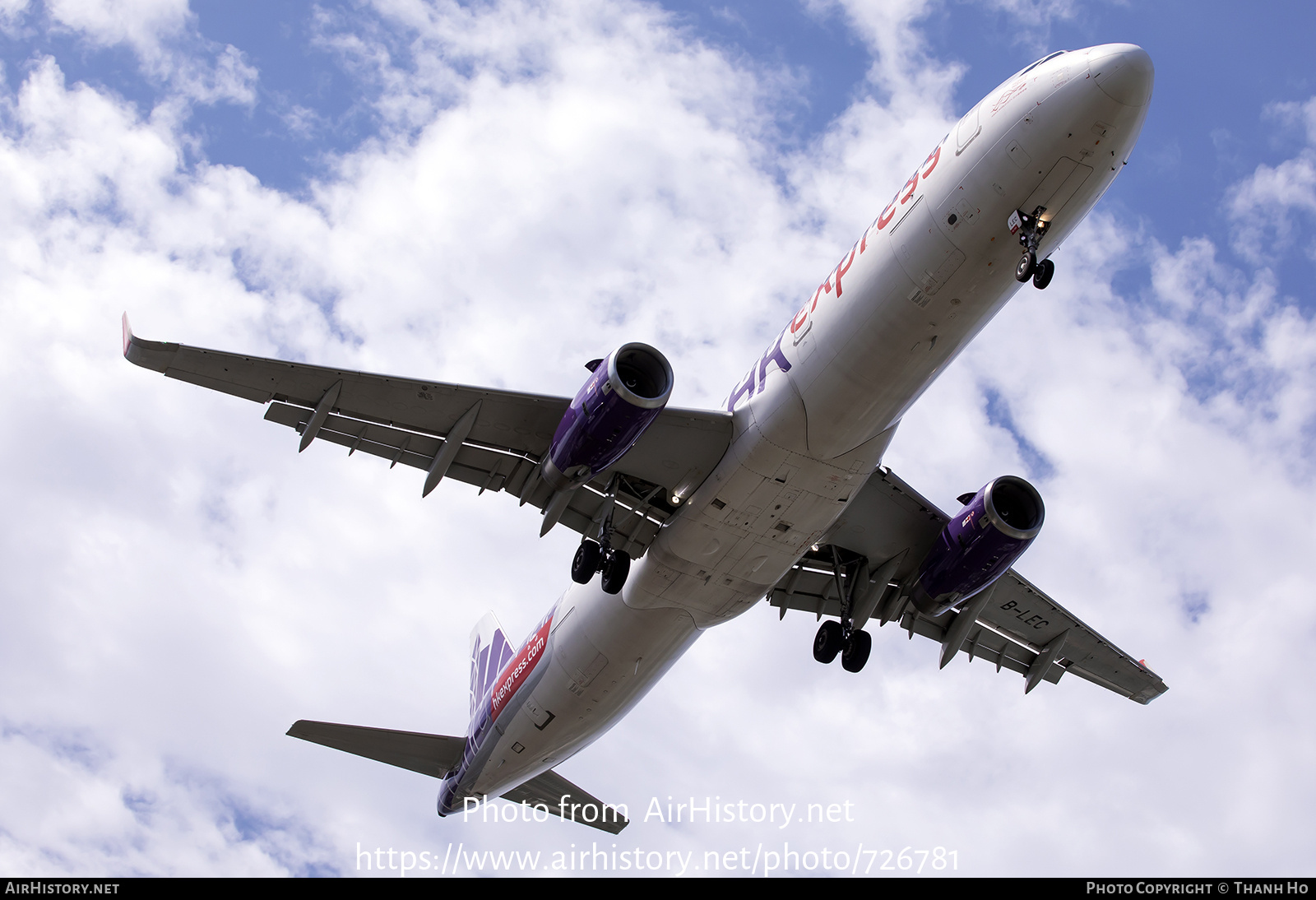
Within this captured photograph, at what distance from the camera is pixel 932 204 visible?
14930 mm

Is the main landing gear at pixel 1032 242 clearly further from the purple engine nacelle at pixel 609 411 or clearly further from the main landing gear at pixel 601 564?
the main landing gear at pixel 601 564

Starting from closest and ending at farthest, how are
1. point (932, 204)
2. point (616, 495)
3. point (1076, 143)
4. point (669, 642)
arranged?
point (1076, 143) → point (932, 204) → point (616, 495) → point (669, 642)

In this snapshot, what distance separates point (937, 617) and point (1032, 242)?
10720 millimetres

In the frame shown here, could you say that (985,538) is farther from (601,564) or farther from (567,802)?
(567,802)

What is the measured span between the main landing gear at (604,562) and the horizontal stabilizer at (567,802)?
10.8 m

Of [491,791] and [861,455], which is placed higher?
[861,455]

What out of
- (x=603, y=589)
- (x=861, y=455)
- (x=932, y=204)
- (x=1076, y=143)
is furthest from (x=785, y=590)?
(x=1076, y=143)

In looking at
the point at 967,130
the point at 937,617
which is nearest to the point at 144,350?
the point at 967,130

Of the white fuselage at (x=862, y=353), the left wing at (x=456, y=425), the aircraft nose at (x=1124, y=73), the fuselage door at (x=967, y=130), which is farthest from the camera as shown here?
the left wing at (x=456, y=425)

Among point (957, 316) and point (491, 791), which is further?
point (491, 791)

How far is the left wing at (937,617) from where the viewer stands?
66.9 ft

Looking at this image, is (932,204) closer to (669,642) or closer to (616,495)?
(616,495)

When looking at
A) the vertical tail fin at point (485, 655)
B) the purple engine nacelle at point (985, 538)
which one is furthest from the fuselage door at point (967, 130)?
the vertical tail fin at point (485, 655)

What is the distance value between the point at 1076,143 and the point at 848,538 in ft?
30.2
